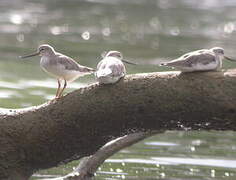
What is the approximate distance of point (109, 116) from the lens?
9406 millimetres

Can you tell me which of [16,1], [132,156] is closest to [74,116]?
[132,156]

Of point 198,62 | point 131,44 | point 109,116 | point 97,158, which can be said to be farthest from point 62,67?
point 131,44

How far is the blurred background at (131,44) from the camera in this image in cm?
1438

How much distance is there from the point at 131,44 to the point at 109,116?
22.3 meters

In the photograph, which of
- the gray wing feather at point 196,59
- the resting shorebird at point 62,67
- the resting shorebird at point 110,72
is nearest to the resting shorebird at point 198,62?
the gray wing feather at point 196,59

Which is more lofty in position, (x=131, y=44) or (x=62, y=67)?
(x=62, y=67)

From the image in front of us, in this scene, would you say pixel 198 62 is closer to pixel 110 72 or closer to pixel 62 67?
pixel 110 72

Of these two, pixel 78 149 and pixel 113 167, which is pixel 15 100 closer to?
pixel 113 167

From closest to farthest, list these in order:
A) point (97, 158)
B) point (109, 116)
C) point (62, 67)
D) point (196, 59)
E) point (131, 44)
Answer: point (196, 59)
point (109, 116)
point (62, 67)
point (97, 158)
point (131, 44)

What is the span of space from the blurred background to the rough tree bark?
301 cm

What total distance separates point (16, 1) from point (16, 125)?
36106 mm

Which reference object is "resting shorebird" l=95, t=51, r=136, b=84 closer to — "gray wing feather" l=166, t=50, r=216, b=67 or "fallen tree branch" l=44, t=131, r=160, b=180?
"gray wing feather" l=166, t=50, r=216, b=67

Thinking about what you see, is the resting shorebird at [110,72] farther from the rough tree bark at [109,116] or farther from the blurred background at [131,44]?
the blurred background at [131,44]

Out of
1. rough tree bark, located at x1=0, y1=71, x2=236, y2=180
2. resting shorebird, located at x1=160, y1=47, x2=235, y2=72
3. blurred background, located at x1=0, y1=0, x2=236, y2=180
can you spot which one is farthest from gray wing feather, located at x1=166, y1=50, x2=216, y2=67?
blurred background, located at x1=0, y1=0, x2=236, y2=180
